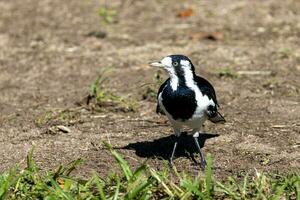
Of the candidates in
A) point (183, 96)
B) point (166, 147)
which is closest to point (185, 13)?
point (166, 147)

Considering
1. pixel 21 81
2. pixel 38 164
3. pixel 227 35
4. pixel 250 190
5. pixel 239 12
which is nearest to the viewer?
pixel 250 190

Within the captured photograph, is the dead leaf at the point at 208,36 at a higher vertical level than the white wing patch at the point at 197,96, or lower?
lower

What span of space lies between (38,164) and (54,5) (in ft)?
17.8

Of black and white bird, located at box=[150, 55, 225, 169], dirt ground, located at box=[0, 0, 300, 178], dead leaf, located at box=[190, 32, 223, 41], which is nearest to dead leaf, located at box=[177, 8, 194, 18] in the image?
dirt ground, located at box=[0, 0, 300, 178]

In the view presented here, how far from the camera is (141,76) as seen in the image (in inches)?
325

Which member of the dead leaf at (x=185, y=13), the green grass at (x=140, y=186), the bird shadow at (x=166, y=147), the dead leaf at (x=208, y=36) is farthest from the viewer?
the dead leaf at (x=185, y=13)

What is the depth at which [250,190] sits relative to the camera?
16.3 ft

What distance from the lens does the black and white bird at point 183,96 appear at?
18.1ft

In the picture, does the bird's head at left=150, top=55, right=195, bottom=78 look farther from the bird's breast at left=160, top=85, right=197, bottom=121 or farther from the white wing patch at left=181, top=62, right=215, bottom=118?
the bird's breast at left=160, top=85, right=197, bottom=121

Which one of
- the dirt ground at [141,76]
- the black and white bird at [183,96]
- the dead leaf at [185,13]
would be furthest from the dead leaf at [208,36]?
the black and white bird at [183,96]

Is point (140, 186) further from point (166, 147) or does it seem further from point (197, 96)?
point (166, 147)

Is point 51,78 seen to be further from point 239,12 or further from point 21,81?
point 239,12

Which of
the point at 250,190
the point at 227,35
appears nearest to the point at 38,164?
the point at 250,190

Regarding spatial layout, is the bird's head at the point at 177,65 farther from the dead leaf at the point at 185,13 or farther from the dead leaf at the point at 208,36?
the dead leaf at the point at 185,13
